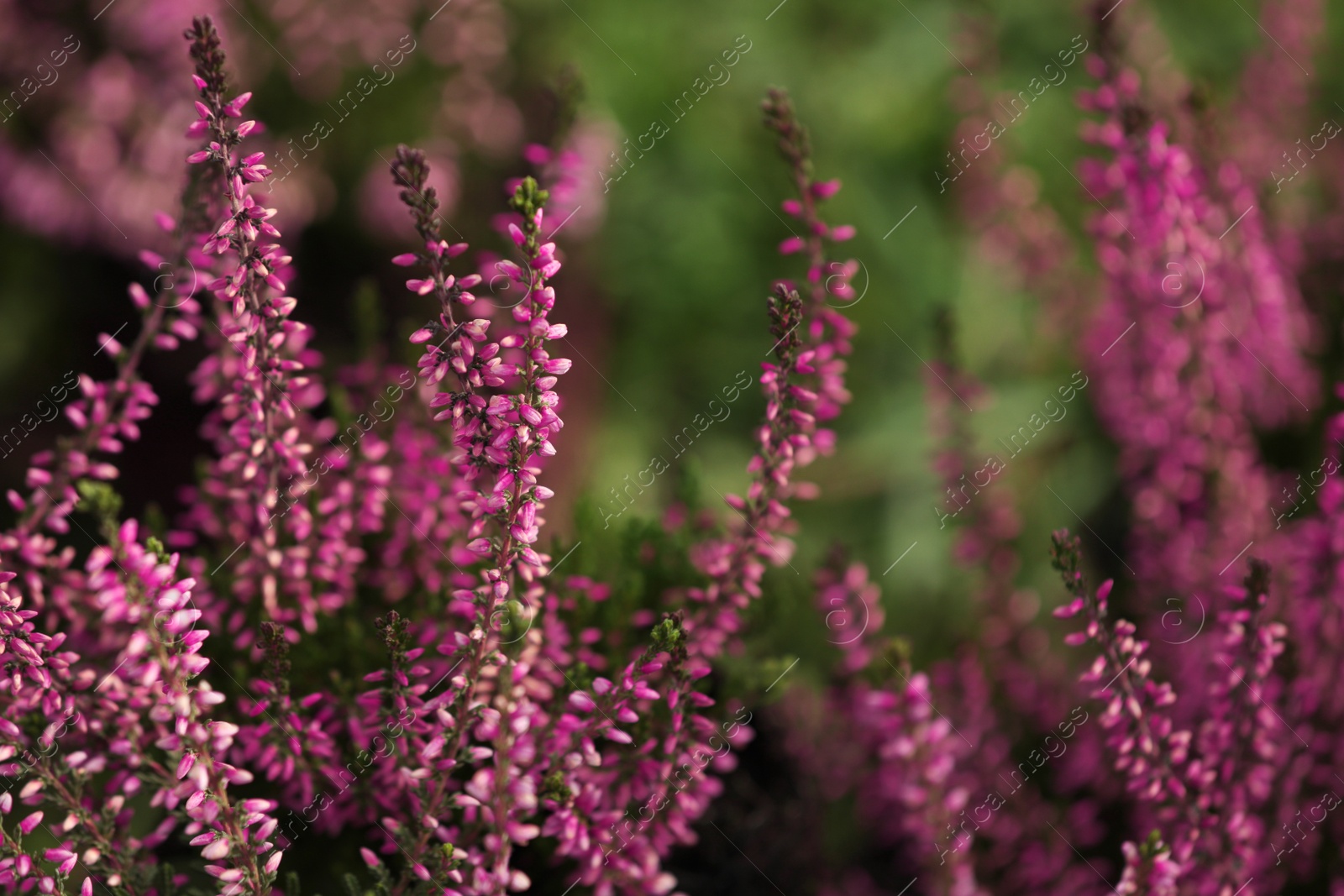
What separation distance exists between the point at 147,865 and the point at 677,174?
1761 millimetres

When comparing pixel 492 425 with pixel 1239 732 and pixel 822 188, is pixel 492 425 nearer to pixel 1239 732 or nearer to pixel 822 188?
pixel 822 188

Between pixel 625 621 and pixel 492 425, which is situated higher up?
pixel 492 425

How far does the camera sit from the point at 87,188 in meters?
1.56

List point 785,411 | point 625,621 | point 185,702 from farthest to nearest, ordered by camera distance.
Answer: point 625,621, point 785,411, point 185,702

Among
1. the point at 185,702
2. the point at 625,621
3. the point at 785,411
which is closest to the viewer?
the point at 185,702

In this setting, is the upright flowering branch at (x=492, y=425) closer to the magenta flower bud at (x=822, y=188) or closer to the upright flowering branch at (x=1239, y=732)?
the magenta flower bud at (x=822, y=188)

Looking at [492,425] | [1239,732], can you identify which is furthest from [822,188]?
[1239,732]

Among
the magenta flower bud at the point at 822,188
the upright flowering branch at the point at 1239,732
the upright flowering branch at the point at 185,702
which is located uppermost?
the magenta flower bud at the point at 822,188

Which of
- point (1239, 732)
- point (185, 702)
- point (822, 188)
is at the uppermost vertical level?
point (822, 188)

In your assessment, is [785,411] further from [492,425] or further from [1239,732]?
[1239,732]

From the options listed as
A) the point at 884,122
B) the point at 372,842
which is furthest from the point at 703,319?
the point at 372,842

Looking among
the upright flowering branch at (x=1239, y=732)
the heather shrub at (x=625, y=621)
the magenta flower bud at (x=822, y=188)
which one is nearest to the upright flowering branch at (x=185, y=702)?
the heather shrub at (x=625, y=621)

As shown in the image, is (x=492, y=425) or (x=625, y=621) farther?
(x=625, y=621)

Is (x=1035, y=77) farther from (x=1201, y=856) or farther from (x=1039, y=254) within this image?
(x=1201, y=856)
